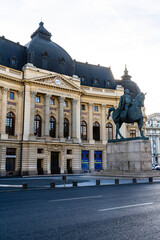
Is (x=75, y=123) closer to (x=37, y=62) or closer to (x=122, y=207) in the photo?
(x=37, y=62)

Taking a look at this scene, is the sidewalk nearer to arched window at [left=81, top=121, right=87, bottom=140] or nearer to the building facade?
arched window at [left=81, top=121, right=87, bottom=140]

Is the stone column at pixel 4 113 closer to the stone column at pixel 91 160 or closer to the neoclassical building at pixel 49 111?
the neoclassical building at pixel 49 111

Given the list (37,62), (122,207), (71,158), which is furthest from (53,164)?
(122,207)

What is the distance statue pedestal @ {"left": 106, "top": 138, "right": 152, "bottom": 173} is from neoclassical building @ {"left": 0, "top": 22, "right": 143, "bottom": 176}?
66.6 ft

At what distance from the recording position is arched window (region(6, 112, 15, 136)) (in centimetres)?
4578

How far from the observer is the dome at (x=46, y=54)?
51.0 meters

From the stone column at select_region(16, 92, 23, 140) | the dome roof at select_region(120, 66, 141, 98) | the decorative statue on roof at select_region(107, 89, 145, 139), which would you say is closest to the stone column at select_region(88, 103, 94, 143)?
the dome roof at select_region(120, 66, 141, 98)

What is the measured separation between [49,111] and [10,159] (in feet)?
39.5

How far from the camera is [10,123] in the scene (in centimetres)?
4622

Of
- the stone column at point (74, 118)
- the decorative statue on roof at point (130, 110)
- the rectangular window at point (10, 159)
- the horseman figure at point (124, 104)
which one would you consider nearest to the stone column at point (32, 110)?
the rectangular window at point (10, 159)

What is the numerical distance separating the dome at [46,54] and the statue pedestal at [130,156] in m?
28.4

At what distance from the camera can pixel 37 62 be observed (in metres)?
50.7

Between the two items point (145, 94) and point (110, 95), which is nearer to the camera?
point (145, 94)

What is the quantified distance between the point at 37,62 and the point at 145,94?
29157 mm
